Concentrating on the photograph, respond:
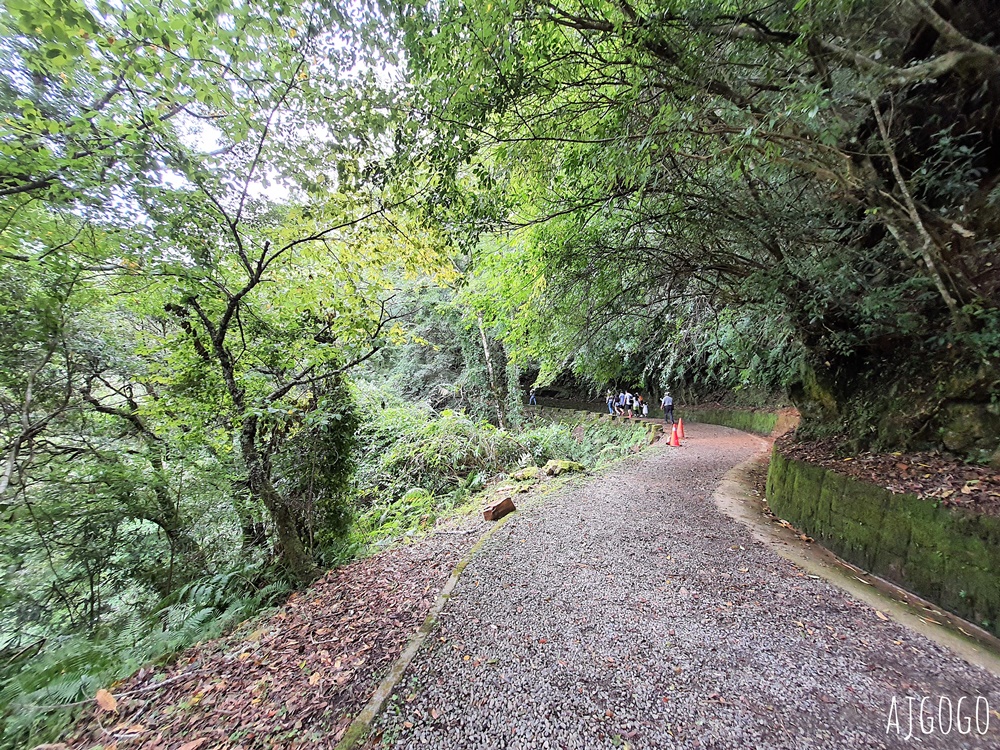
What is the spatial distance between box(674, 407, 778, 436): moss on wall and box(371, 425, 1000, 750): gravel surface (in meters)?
10.1

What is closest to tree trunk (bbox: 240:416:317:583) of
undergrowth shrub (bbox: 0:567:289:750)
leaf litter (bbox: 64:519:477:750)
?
undergrowth shrub (bbox: 0:567:289:750)

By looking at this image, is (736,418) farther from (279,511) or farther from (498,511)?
(279,511)

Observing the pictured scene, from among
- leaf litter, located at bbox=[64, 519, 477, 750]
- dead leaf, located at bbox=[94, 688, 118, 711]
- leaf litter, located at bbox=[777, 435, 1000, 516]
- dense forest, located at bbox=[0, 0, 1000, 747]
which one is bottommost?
leaf litter, located at bbox=[64, 519, 477, 750]

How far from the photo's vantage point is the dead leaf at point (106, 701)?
2.52m

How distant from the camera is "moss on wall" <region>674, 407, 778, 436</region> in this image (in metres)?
12.4

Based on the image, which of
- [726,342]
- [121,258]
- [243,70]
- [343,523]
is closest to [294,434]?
[343,523]

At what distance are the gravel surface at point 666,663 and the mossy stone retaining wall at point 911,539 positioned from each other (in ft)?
1.82

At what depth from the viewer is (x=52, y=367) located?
4.02 meters

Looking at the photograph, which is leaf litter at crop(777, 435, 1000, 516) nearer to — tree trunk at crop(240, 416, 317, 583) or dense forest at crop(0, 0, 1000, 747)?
dense forest at crop(0, 0, 1000, 747)

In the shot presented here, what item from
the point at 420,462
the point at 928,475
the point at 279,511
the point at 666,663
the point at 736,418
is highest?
the point at 279,511

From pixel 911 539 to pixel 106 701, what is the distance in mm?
6263

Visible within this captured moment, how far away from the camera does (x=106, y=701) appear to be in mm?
2559

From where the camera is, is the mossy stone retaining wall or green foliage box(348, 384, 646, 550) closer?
the mossy stone retaining wall

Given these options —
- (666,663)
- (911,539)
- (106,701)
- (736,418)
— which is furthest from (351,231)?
(736,418)
